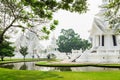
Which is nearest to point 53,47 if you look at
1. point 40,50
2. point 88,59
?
point 40,50

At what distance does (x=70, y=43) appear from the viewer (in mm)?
76250

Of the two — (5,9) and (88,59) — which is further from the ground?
(5,9)

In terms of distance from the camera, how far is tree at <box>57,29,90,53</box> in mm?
75500

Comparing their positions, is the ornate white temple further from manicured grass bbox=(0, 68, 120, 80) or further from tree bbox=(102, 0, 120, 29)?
tree bbox=(102, 0, 120, 29)

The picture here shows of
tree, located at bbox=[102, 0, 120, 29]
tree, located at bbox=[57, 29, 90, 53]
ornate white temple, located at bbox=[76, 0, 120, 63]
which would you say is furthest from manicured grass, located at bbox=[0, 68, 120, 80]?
tree, located at bbox=[57, 29, 90, 53]

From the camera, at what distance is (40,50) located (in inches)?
2803

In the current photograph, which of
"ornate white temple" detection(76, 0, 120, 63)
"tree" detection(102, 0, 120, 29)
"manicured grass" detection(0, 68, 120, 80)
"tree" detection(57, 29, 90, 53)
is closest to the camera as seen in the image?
"tree" detection(102, 0, 120, 29)

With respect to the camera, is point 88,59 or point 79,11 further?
point 88,59

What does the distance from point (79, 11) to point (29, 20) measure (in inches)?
169

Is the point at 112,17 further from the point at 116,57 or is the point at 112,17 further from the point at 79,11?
the point at 116,57

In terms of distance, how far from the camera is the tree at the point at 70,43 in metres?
75.5

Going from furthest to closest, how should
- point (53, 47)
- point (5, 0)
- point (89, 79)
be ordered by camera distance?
point (53, 47) → point (5, 0) → point (89, 79)

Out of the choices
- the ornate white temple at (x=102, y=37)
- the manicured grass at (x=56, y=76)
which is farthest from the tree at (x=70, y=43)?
the manicured grass at (x=56, y=76)

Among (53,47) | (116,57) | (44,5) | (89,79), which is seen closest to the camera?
(44,5)
